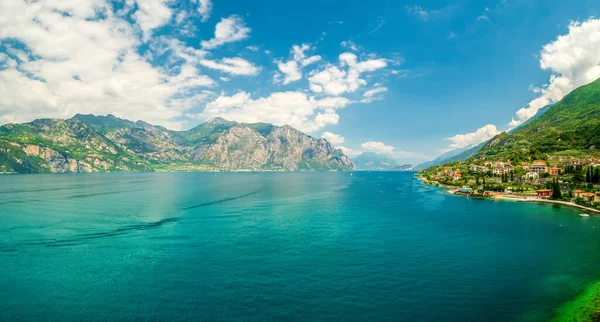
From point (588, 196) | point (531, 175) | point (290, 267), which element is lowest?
point (290, 267)

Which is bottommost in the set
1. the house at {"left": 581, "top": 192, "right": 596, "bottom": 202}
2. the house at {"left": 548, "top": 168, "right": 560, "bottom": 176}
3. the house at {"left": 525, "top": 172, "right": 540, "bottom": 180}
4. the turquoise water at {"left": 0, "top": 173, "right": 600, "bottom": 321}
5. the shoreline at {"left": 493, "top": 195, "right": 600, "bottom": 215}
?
the turquoise water at {"left": 0, "top": 173, "right": 600, "bottom": 321}

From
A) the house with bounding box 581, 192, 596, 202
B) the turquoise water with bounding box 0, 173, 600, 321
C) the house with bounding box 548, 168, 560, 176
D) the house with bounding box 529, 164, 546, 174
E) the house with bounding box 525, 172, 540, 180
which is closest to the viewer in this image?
the turquoise water with bounding box 0, 173, 600, 321

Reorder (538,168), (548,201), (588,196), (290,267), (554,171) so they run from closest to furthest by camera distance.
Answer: (290,267) < (588,196) < (548,201) < (554,171) < (538,168)

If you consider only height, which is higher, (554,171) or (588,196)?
(554,171)

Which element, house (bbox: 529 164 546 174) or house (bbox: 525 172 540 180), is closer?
house (bbox: 525 172 540 180)

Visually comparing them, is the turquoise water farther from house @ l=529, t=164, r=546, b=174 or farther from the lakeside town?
house @ l=529, t=164, r=546, b=174

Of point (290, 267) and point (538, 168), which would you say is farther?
point (538, 168)

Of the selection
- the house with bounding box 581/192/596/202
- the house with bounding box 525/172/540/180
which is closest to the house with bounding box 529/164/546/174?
the house with bounding box 525/172/540/180

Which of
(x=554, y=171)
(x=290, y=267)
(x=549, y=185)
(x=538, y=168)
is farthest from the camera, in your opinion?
(x=538, y=168)

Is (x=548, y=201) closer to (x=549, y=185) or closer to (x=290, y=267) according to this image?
(x=549, y=185)

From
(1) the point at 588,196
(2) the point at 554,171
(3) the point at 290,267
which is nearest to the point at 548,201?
(1) the point at 588,196
